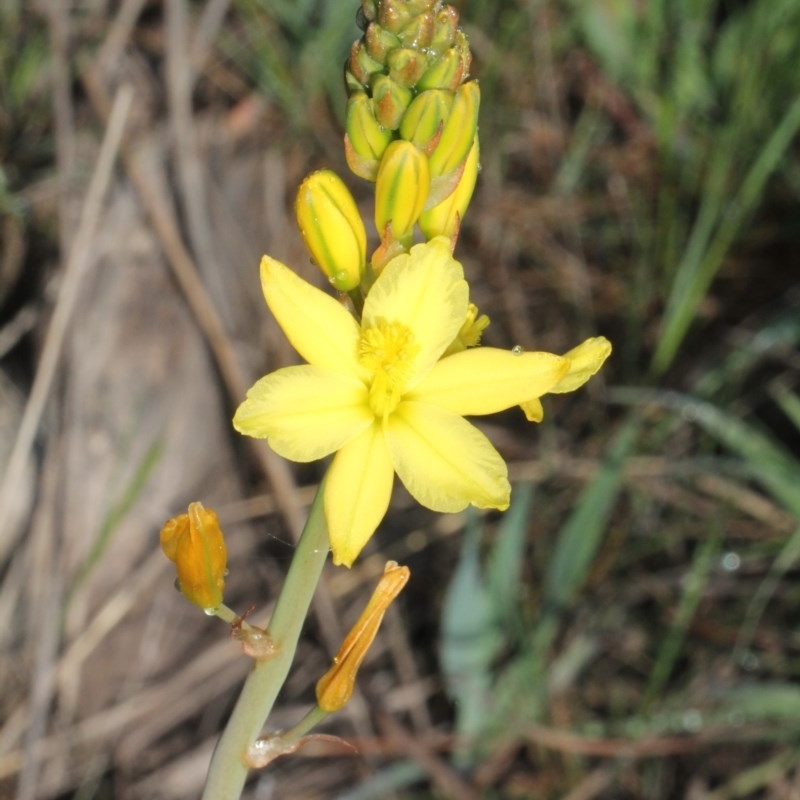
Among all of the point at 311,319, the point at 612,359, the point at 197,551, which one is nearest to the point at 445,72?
the point at 311,319

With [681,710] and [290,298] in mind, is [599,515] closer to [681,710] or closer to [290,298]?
[681,710]

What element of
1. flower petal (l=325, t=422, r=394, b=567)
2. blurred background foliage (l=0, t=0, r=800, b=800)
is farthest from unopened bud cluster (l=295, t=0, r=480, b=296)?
blurred background foliage (l=0, t=0, r=800, b=800)

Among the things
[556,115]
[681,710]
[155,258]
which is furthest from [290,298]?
[556,115]

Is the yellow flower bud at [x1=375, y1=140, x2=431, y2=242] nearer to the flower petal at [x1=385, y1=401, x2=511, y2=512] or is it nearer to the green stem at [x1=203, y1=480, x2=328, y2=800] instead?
the flower petal at [x1=385, y1=401, x2=511, y2=512]

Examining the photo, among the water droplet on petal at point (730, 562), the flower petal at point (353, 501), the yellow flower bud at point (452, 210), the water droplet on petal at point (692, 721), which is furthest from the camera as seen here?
the water droplet on petal at point (730, 562)

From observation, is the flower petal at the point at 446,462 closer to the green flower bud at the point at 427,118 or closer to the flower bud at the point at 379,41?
the green flower bud at the point at 427,118

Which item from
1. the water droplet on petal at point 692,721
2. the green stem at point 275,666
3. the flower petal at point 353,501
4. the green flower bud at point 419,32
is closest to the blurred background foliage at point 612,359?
the water droplet on petal at point 692,721

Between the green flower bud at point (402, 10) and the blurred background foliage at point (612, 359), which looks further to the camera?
the blurred background foliage at point (612, 359)
